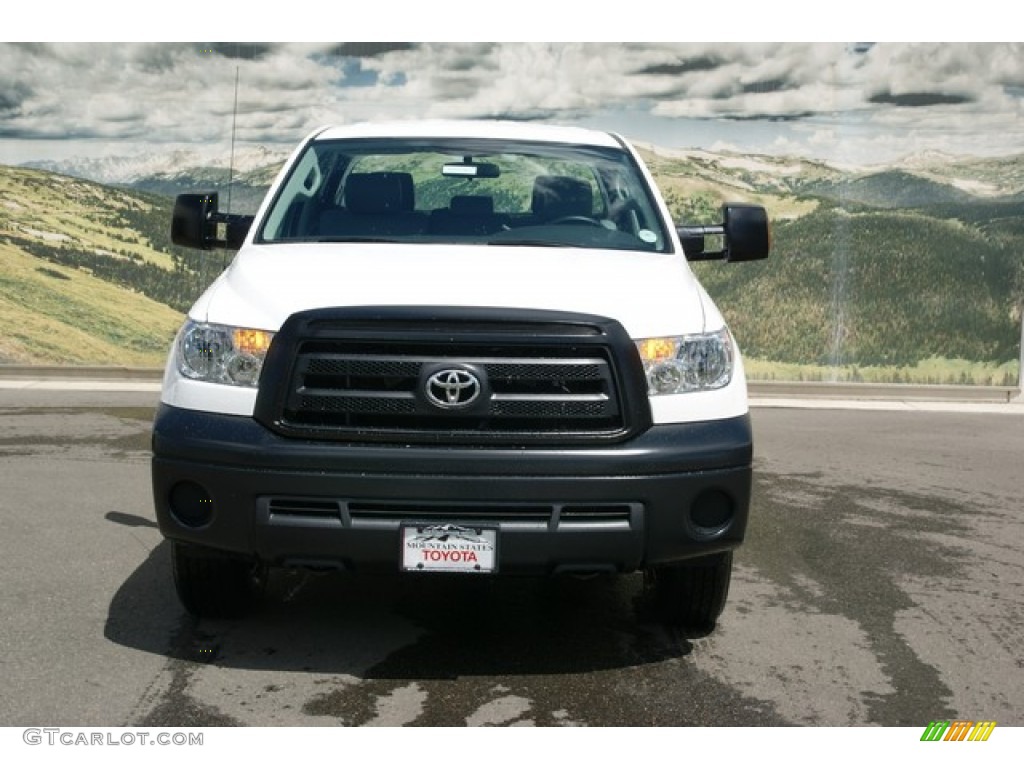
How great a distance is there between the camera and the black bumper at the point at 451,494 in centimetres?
527

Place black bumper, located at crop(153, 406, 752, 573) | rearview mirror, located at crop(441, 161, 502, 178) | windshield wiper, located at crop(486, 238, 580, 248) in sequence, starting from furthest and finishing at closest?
rearview mirror, located at crop(441, 161, 502, 178) → windshield wiper, located at crop(486, 238, 580, 248) → black bumper, located at crop(153, 406, 752, 573)

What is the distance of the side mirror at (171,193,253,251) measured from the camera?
710 cm

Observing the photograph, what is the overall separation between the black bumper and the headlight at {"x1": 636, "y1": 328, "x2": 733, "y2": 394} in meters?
0.16

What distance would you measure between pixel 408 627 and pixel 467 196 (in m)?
1.90

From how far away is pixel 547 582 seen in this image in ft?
23.1

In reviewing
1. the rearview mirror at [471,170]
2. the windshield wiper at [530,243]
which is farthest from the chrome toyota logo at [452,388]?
the rearview mirror at [471,170]

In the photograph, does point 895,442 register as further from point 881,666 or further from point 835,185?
point 881,666

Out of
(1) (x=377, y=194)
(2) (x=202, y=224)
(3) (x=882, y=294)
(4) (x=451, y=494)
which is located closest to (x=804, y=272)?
(3) (x=882, y=294)

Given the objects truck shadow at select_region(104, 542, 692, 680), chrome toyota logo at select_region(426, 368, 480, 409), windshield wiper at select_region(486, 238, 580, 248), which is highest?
windshield wiper at select_region(486, 238, 580, 248)

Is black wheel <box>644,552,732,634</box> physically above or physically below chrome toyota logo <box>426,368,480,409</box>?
below

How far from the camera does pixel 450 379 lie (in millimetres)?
5324

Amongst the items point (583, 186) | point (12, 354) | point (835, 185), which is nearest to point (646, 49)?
point (835, 185)
